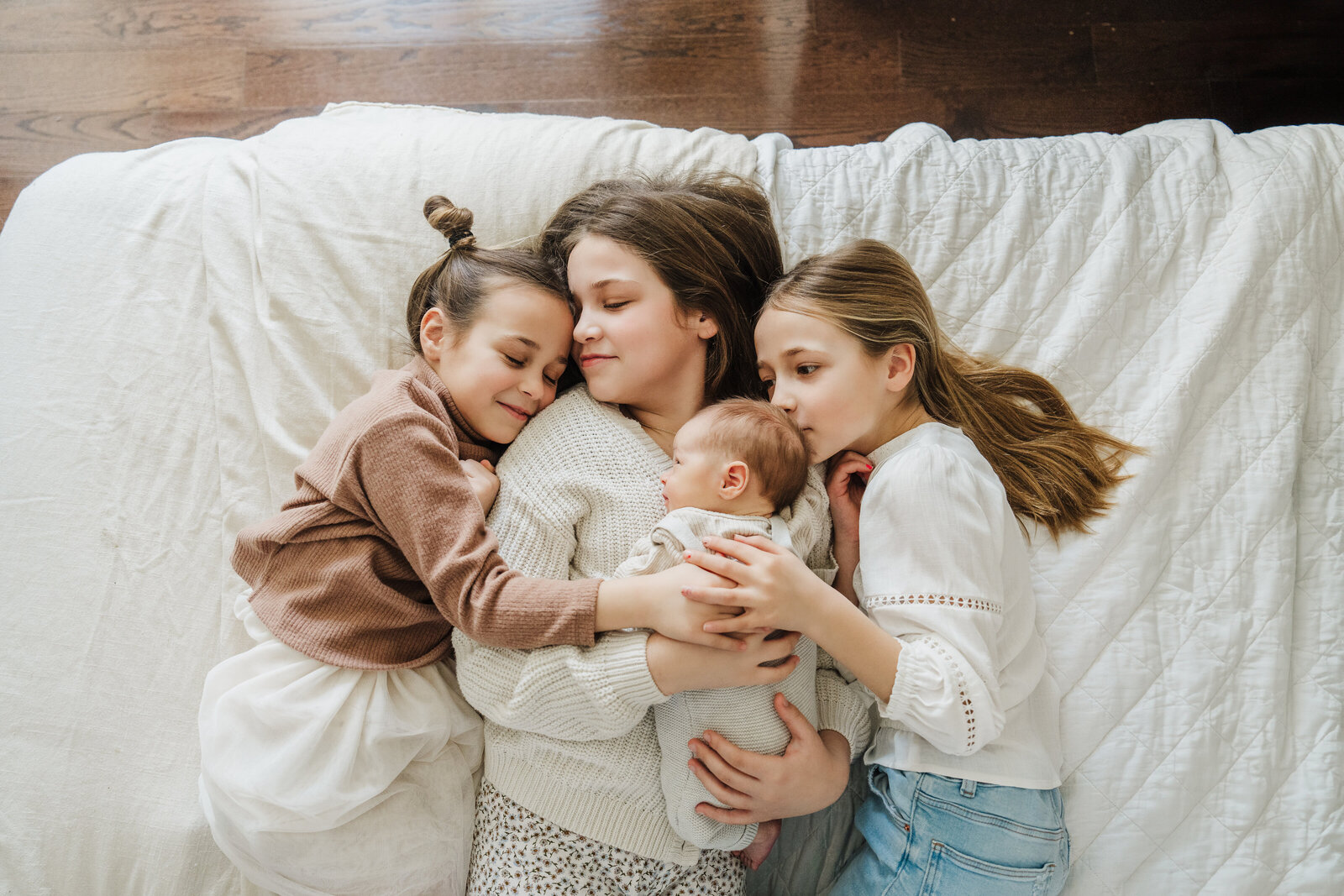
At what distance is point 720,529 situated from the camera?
1243mm

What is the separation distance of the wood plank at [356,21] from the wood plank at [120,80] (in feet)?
0.12

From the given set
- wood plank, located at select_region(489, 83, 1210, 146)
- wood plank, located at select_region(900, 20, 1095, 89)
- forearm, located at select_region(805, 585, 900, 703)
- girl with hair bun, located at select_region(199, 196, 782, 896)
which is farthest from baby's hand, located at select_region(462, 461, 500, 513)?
wood plank, located at select_region(900, 20, 1095, 89)

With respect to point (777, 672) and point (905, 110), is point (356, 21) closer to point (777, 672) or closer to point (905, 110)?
point (905, 110)

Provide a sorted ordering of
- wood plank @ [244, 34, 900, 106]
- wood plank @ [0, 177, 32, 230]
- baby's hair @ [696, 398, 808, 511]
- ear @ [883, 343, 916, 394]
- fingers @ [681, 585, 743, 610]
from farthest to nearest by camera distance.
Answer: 1. wood plank @ [244, 34, 900, 106]
2. wood plank @ [0, 177, 32, 230]
3. ear @ [883, 343, 916, 394]
4. baby's hair @ [696, 398, 808, 511]
5. fingers @ [681, 585, 743, 610]

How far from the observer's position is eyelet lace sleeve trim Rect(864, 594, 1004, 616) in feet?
3.94

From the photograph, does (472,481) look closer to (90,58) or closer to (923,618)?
(923,618)

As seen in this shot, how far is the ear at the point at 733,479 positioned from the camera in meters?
1.25

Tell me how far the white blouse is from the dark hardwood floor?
119 cm

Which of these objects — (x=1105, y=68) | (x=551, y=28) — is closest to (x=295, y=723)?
(x=551, y=28)

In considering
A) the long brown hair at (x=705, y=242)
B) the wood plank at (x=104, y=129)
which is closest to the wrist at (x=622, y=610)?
the long brown hair at (x=705, y=242)

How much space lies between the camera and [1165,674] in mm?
1354

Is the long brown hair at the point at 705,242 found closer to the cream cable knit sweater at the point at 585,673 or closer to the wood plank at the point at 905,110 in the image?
the cream cable knit sweater at the point at 585,673

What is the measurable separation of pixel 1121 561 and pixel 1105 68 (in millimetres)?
1416

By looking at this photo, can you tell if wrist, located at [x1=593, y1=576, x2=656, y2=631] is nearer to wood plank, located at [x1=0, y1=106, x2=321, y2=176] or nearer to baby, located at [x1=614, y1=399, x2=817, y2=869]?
baby, located at [x1=614, y1=399, x2=817, y2=869]
